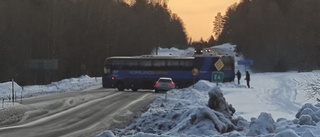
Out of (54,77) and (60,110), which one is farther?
(54,77)

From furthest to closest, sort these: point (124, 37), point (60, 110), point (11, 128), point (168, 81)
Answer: point (124, 37)
point (168, 81)
point (60, 110)
point (11, 128)

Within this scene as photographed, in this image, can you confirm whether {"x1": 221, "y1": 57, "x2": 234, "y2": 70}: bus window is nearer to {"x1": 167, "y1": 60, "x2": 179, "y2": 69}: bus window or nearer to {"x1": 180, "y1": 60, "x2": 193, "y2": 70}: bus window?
{"x1": 180, "y1": 60, "x2": 193, "y2": 70}: bus window

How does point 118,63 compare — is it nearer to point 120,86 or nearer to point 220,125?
point 120,86

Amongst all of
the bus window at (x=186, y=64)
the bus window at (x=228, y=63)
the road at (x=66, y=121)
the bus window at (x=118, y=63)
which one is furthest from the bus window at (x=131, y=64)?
the road at (x=66, y=121)

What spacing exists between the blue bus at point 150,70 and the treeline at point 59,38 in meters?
6.52

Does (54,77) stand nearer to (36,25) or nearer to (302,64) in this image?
(36,25)

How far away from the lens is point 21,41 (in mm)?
63375

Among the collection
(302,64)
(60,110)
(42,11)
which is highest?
(42,11)

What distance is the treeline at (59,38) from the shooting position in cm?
5922

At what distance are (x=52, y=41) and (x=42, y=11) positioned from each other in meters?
7.48

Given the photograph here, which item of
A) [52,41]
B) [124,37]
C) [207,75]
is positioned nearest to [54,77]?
[52,41]

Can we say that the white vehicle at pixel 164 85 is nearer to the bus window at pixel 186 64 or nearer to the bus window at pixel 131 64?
the bus window at pixel 186 64

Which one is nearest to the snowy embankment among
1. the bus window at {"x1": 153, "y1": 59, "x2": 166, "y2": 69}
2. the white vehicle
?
the bus window at {"x1": 153, "y1": 59, "x2": 166, "y2": 69}

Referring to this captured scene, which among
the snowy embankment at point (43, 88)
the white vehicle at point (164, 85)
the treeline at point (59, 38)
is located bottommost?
the snowy embankment at point (43, 88)
